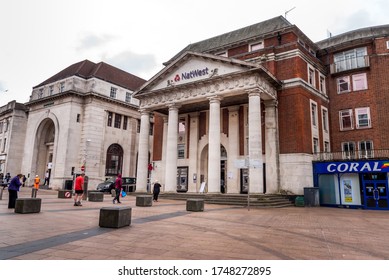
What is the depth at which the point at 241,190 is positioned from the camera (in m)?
26.1

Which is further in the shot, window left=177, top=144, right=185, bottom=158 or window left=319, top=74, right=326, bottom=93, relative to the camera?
window left=177, top=144, right=185, bottom=158

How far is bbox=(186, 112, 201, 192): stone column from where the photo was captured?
94.8 feet

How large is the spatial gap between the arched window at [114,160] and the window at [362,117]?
3229cm

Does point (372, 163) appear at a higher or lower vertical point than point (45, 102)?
lower

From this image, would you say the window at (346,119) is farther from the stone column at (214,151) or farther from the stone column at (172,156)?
the stone column at (172,156)

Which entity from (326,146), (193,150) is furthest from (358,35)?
(193,150)

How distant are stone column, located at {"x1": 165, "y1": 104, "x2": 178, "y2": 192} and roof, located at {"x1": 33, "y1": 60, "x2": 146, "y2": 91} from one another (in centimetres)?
1877

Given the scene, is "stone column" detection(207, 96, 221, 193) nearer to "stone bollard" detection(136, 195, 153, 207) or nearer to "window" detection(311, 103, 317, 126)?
"stone bollard" detection(136, 195, 153, 207)

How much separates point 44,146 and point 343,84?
42474 millimetres

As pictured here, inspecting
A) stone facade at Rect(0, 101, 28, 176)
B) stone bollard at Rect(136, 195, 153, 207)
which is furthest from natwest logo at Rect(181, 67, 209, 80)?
stone facade at Rect(0, 101, 28, 176)

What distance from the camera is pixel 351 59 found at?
27.4 metres

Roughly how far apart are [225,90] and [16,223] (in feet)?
61.4

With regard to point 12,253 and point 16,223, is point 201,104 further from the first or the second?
point 12,253
